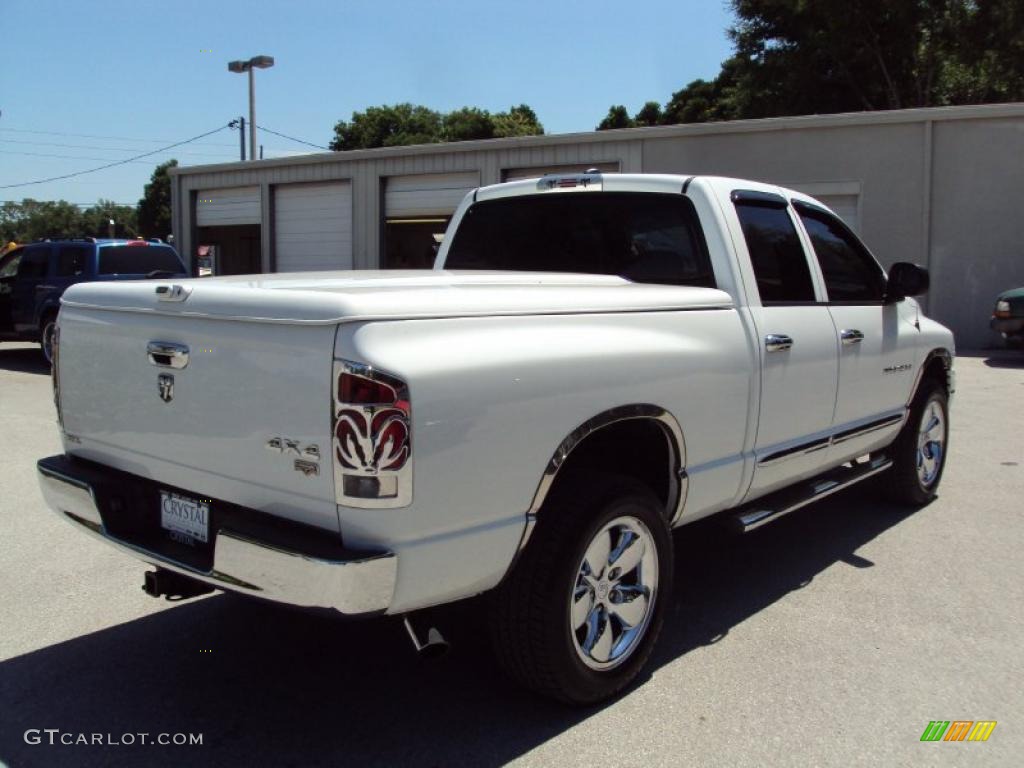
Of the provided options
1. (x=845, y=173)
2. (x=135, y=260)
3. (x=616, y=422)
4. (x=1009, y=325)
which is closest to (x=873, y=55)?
(x=845, y=173)

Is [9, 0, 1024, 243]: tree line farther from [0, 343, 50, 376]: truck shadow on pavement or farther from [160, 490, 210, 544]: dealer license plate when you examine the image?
[160, 490, 210, 544]: dealer license plate

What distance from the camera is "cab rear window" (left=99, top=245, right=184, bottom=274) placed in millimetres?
12977

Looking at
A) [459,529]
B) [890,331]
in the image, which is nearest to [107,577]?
[459,529]

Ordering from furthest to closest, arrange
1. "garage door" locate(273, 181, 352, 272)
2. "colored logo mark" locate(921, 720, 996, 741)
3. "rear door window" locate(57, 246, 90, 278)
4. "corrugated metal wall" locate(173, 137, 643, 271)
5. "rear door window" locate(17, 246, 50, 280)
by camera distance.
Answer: "garage door" locate(273, 181, 352, 272) → "corrugated metal wall" locate(173, 137, 643, 271) → "rear door window" locate(17, 246, 50, 280) → "rear door window" locate(57, 246, 90, 278) → "colored logo mark" locate(921, 720, 996, 741)

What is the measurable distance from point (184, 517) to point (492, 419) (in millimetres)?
1135

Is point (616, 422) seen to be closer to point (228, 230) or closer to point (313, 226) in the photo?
point (313, 226)

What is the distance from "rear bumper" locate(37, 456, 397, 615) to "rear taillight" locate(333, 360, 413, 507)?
17cm

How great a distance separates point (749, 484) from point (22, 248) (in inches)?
537

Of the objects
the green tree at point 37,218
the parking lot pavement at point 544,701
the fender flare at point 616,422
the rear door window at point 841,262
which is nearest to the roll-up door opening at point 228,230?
the parking lot pavement at point 544,701

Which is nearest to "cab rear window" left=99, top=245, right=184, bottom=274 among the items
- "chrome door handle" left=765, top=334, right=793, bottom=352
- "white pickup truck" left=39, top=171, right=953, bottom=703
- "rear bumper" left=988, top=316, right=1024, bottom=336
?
"white pickup truck" left=39, top=171, right=953, bottom=703

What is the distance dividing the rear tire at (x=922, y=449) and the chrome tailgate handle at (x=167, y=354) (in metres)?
4.43

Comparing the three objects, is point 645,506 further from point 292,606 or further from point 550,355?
point 292,606

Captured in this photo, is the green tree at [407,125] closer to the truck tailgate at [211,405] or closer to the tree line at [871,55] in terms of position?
the tree line at [871,55]

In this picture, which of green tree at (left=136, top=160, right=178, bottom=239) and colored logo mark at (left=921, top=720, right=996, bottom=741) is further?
green tree at (left=136, top=160, right=178, bottom=239)
